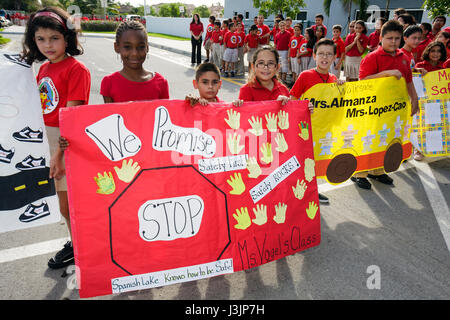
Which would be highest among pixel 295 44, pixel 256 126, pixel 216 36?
pixel 216 36

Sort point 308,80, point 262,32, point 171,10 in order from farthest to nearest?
point 171,10 → point 262,32 → point 308,80

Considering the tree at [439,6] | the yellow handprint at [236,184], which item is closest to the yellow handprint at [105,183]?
the yellow handprint at [236,184]

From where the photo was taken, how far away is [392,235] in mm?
3074

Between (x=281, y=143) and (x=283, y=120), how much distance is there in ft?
0.65

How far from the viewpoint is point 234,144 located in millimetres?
2412

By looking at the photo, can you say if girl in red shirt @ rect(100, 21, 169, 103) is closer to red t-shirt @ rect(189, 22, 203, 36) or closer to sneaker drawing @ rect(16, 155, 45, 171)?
sneaker drawing @ rect(16, 155, 45, 171)

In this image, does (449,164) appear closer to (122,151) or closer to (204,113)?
(204,113)

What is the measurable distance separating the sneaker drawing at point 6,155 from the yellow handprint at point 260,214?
5.72ft

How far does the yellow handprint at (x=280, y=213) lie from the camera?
2506mm

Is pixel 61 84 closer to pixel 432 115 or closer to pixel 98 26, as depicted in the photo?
pixel 432 115

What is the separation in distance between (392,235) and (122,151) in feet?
8.42

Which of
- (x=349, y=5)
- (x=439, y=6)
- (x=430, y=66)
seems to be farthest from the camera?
(x=349, y=5)

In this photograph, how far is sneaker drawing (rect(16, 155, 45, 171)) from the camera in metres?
2.27

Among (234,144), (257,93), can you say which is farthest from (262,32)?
(234,144)
